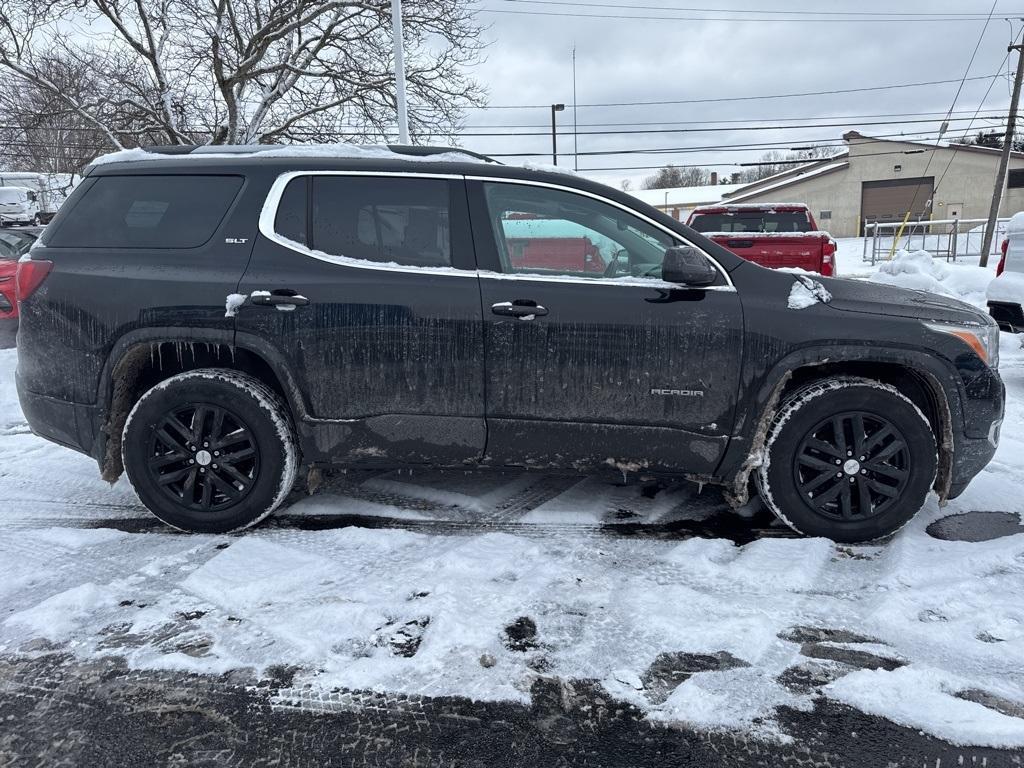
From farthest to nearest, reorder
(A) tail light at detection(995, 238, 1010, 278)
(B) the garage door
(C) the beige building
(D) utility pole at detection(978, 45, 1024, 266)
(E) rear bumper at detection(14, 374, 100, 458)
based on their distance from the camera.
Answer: (B) the garage door < (C) the beige building < (D) utility pole at detection(978, 45, 1024, 266) < (A) tail light at detection(995, 238, 1010, 278) < (E) rear bumper at detection(14, 374, 100, 458)

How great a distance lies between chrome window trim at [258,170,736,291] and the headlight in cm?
103

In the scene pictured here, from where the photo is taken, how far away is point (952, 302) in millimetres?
3648

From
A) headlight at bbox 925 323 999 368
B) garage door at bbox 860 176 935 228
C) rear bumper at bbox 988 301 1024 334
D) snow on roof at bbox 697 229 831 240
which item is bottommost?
rear bumper at bbox 988 301 1024 334

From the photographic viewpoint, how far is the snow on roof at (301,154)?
11.7ft

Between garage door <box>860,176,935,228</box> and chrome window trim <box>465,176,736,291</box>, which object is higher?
garage door <box>860,176,935,228</box>

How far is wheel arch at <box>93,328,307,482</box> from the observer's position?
11.3ft

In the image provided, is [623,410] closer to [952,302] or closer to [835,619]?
[835,619]

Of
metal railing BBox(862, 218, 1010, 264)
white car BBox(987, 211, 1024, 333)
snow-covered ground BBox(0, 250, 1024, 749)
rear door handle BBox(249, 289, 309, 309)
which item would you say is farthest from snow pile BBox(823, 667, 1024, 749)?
metal railing BBox(862, 218, 1010, 264)

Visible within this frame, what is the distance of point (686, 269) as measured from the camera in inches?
127

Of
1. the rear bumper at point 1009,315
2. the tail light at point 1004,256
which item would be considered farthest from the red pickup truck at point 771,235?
the rear bumper at point 1009,315

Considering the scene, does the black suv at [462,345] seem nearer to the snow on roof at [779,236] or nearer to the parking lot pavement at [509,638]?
the parking lot pavement at [509,638]

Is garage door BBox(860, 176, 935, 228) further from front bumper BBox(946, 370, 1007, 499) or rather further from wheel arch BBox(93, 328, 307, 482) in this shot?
wheel arch BBox(93, 328, 307, 482)

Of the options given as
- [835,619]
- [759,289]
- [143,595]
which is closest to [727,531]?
[835,619]

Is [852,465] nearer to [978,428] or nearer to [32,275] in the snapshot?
[978,428]
